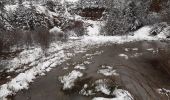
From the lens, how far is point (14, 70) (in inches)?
674

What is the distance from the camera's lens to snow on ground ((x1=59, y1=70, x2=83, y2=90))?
45.3 ft

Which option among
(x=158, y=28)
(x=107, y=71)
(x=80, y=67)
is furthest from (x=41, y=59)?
(x=158, y=28)

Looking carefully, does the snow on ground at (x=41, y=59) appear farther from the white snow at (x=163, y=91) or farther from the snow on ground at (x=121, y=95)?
the white snow at (x=163, y=91)

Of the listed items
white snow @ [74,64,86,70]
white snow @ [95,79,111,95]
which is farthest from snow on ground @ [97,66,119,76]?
white snow @ [95,79,111,95]

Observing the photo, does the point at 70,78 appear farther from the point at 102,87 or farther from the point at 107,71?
the point at 107,71

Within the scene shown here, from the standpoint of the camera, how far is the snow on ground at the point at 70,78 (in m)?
13.8

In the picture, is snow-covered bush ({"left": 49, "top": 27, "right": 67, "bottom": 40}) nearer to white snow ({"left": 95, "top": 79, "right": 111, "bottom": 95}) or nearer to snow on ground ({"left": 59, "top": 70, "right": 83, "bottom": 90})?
snow on ground ({"left": 59, "top": 70, "right": 83, "bottom": 90})

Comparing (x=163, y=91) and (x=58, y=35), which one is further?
(x=58, y=35)

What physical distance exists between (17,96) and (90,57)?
7661 millimetres

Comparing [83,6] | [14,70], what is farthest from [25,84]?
[83,6]

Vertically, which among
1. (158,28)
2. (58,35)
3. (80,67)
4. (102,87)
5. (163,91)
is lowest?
(163,91)

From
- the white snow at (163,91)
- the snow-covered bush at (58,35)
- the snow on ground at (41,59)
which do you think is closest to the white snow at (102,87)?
the snow on ground at (41,59)

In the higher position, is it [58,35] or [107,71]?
[58,35]

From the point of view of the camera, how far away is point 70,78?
48.1 feet
